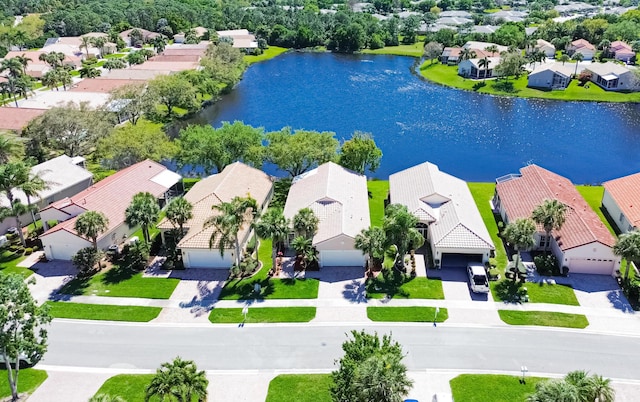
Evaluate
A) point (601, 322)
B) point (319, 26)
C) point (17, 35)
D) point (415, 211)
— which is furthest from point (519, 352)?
point (17, 35)

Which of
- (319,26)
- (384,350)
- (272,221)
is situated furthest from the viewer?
(319,26)

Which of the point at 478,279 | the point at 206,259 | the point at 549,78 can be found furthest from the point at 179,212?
the point at 549,78

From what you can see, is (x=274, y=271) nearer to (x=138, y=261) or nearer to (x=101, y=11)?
(x=138, y=261)

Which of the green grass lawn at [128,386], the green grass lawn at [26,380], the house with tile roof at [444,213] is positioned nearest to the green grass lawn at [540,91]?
the house with tile roof at [444,213]

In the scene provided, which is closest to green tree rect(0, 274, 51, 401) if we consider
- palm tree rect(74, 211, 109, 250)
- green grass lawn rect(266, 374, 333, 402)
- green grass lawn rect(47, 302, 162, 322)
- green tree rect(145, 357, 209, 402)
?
green tree rect(145, 357, 209, 402)

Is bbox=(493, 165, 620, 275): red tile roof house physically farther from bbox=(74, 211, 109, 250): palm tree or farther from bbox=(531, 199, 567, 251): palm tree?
bbox=(74, 211, 109, 250): palm tree

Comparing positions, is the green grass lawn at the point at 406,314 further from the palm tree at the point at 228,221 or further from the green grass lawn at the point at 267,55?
the green grass lawn at the point at 267,55

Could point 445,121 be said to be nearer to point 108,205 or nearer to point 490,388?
point 108,205
